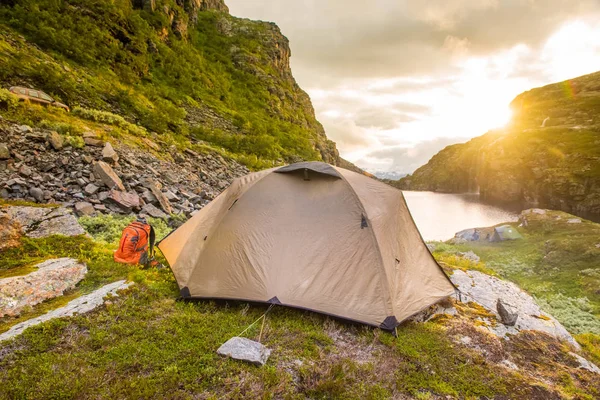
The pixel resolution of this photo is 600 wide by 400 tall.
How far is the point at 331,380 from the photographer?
3.75 meters

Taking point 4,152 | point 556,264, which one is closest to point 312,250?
point 4,152

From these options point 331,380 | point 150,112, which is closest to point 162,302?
point 331,380

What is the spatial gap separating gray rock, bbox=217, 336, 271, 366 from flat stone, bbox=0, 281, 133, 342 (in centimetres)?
264

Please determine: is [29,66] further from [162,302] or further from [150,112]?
[162,302]

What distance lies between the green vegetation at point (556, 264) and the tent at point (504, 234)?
691 millimetres

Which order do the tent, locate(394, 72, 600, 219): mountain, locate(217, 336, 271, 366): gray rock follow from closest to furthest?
locate(217, 336, 271, 366): gray rock < the tent < locate(394, 72, 600, 219): mountain

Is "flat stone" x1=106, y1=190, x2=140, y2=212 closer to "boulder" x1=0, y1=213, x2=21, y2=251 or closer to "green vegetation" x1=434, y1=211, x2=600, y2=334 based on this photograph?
"boulder" x1=0, y1=213, x2=21, y2=251

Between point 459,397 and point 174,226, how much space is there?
30.9ft

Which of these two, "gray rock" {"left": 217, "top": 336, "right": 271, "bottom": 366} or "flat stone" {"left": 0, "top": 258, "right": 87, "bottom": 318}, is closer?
"gray rock" {"left": 217, "top": 336, "right": 271, "bottom": 366}

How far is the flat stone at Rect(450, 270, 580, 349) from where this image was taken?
635 centimetres

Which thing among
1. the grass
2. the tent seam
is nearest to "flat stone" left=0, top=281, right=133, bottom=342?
the grass

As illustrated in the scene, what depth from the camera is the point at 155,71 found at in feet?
98.7

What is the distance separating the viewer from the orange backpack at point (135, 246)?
671 centimetres

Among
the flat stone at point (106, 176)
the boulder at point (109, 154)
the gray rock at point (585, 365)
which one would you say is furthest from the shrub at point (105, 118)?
the gray rock at point (585, 365)
